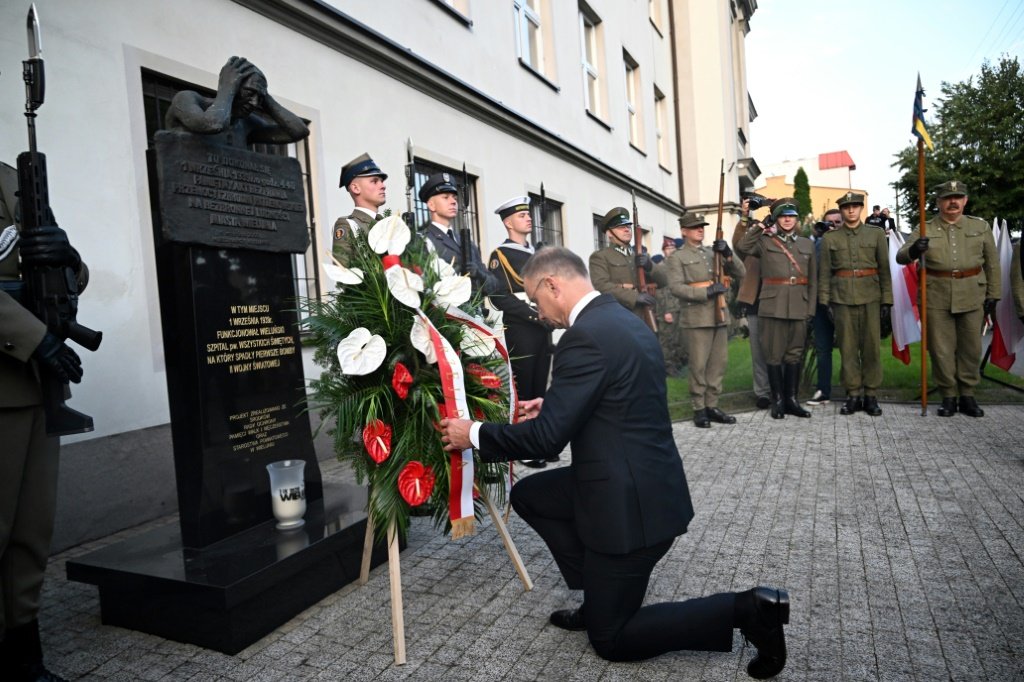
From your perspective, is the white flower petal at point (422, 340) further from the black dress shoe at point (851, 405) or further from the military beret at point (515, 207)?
the black dress shoe at point (851, 405)

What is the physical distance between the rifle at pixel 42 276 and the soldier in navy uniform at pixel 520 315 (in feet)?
12.1

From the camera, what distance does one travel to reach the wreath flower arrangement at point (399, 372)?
3.05m

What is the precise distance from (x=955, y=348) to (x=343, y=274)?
6.72 meters

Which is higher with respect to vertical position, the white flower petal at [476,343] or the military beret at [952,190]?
the military beret at [952,190]

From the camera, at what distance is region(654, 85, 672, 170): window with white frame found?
21516 millimetres

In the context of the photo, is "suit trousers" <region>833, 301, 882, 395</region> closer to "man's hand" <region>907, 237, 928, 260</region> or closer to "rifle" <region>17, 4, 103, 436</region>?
"man's hand" <region>907, 237, 928, 260</region>

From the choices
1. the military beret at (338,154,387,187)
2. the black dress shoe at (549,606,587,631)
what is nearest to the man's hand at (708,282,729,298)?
the military beret at (338,154,387,187)

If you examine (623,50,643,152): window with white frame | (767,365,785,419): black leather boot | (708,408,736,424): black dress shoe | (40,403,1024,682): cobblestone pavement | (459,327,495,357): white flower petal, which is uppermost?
(623,50,643,152): window with white frame

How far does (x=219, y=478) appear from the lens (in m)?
3.54

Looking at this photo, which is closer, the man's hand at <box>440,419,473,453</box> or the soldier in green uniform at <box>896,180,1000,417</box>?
the man's hand at <box>440,419,473,453</box>

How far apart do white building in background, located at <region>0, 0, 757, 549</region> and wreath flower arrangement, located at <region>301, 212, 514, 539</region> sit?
235 cm

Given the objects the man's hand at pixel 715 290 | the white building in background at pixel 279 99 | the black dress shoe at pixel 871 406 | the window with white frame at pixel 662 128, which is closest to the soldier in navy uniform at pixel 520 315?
the white building in background at pixel 279 99

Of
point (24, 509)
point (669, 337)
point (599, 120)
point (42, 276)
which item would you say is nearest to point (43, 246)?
point (42, 276)

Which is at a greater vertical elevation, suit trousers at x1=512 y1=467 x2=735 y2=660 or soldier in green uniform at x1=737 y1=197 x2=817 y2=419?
soldier in green uniform at x1=737 y1=197 x2=817 y2=419
